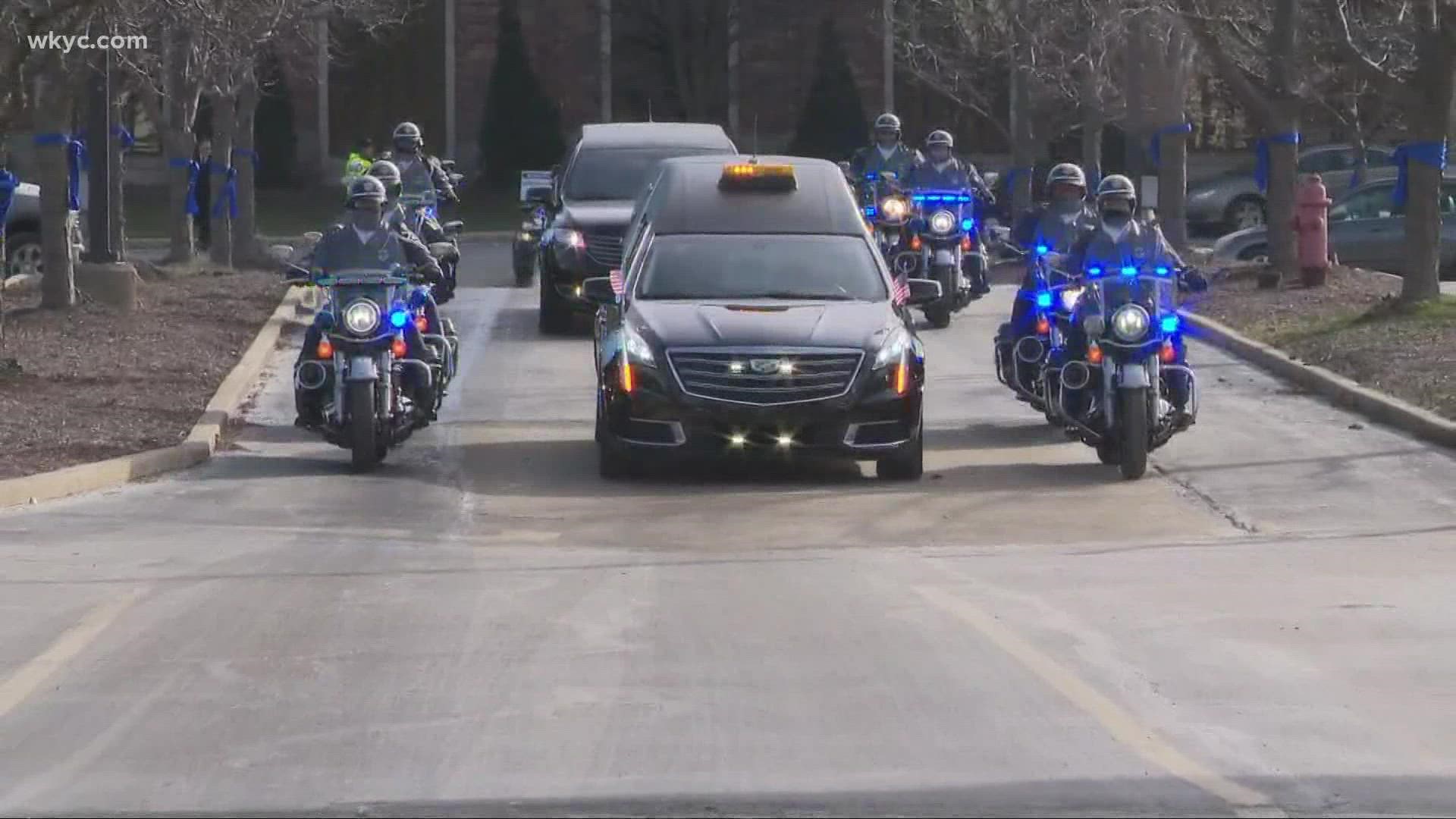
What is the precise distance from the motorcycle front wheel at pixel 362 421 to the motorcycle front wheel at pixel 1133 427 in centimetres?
455

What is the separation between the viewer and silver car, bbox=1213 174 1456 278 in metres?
28.2

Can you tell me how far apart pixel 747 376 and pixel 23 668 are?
5681 mm

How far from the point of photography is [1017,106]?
1377 inches

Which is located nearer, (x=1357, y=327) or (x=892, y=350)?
(x=892, y=350)

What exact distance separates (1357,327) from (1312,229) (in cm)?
341

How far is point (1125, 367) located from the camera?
14133 millimetres

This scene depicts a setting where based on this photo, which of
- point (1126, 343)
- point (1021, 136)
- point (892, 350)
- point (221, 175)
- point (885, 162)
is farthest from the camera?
point (1021, 136)

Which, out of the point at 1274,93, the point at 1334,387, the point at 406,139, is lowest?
the point at 1334,387

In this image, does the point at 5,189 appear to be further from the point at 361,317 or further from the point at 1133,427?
the point at 1133,427

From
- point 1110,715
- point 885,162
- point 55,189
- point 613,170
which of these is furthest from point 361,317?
point 885,162

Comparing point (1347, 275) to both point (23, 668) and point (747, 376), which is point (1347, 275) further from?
point (23, 668)

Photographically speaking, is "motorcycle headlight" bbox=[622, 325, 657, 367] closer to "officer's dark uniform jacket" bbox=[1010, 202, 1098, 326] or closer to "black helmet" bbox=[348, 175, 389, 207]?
"black helmet" bbox=[348, 175, 389, 207]

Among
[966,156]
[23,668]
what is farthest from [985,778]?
[966,156]
